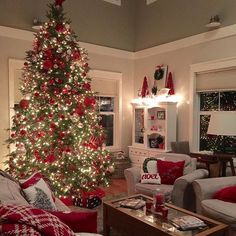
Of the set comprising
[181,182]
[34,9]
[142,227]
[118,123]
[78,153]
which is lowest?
[142,227]

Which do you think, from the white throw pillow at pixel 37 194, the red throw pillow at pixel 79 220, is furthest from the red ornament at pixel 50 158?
the red throw pillow at pixel 79 220

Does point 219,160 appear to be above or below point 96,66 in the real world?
below

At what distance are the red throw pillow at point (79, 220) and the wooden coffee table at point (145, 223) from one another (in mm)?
578

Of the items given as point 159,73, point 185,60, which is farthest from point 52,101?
point 185,60

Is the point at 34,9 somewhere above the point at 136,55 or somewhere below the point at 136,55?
above

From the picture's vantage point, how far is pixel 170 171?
3459 millimetres

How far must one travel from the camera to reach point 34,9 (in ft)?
15.5

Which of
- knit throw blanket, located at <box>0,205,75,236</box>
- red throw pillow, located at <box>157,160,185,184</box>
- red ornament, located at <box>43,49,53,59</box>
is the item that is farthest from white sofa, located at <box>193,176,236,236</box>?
red ornament, located at <box>43,49,53,59</box>

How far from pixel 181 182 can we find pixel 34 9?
4.09 m

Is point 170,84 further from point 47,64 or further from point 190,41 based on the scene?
point 47,64

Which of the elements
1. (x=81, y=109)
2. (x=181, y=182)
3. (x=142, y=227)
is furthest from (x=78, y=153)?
(x=142, y=227)

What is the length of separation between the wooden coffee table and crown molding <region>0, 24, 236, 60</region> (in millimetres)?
3279

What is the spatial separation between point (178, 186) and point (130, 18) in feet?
14.8

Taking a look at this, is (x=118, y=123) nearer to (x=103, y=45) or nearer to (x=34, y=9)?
(x=103, y=45)
